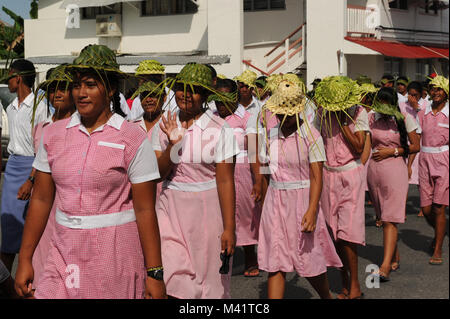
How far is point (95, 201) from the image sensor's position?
303cm

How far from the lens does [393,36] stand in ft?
70.7

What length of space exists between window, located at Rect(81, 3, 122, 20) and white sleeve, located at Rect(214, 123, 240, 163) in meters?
20.0

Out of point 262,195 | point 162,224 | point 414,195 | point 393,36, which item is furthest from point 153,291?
point 393,36

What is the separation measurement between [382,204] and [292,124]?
2188mm

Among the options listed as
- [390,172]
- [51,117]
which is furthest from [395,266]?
[51,117]

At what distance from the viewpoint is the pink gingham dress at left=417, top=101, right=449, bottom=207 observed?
6.92 metres

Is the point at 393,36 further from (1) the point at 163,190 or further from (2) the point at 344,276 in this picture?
(1) the point at 163,190

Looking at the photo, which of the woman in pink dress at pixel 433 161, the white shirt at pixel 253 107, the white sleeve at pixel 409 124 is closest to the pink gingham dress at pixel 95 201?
the white sleeve at pixel 409 124

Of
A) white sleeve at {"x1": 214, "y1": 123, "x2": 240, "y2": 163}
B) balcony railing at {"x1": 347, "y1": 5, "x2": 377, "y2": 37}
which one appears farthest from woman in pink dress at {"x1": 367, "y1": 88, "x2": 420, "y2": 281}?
balcony railing at {"x1": 347, "y1": 5, "x2": 377, "y2": 37}

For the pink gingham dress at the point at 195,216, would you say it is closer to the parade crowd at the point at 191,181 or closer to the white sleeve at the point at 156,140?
the parade crowd at the point at 191,181

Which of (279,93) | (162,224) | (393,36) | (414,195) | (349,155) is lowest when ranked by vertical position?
(414,195)

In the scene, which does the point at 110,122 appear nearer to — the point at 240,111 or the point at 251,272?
the point at 251,272

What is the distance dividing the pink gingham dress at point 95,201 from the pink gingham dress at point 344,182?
9.00ft

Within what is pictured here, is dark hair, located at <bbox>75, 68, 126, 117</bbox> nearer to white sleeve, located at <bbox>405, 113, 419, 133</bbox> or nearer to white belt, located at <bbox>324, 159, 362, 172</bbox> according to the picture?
white belt, located at <bbox>324, 159, 362, 172</bbox>
